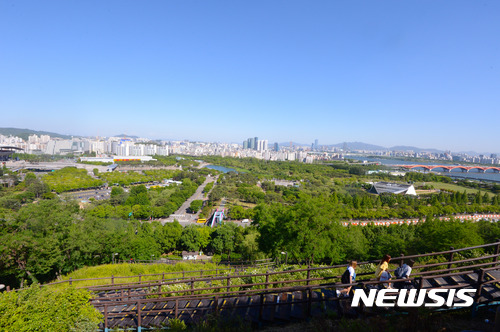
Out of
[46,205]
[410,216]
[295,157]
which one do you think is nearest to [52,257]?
[46,205]

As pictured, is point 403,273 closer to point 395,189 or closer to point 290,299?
point 290,299

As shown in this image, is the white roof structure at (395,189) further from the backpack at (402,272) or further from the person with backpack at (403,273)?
the backpack at (402,272)

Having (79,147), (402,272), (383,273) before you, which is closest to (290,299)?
(383,273)

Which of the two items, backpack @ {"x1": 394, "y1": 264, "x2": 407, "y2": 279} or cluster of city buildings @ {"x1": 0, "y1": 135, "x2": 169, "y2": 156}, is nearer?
backpack @ {"x1": 394, "y1": 264, "x2": 407, "y2": 279}

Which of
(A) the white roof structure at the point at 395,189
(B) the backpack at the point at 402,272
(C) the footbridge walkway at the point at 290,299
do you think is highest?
(B) the backpack at the point at 402,272

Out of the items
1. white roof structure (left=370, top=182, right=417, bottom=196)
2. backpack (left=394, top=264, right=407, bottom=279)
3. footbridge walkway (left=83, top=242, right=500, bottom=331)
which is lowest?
white roof structure (left=370, top=182, right=417, bottom=196)

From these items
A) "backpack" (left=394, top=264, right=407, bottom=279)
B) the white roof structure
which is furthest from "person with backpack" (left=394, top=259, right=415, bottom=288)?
the white roof structure

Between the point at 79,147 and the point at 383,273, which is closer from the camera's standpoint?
the point at 383,273

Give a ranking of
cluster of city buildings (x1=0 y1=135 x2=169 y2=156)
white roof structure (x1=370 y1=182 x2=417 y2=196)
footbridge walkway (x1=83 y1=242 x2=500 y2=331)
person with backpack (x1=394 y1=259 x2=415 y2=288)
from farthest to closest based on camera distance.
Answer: cluster of city buildings (x1=0 y1=135 x2=169 y2=156)
white roof structure (x1=370 y1=182 x2=417 y2=196)
person with backpack (x1=394 y1=259 x2=415 y2=288)
footbridge walkway (x1=83 y1=242 x2=500 y2=331)

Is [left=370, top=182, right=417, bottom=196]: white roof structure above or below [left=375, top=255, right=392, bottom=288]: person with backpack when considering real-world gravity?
below

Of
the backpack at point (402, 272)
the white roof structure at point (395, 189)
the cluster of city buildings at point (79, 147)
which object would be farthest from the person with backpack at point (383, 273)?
the cluster of city buildings at point (79, 147)

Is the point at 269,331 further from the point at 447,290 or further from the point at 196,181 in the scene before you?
the point at 196,181

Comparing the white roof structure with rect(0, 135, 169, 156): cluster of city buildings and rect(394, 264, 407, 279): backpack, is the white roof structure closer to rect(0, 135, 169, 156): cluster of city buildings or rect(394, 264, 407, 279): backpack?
rect(394, 264, 407, 279): backpack
